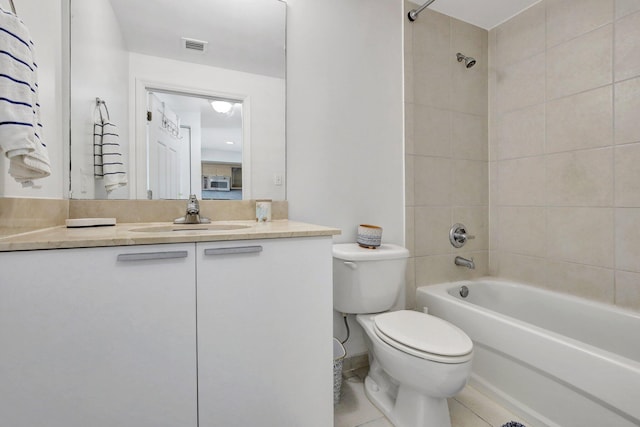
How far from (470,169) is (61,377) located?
2288 mm

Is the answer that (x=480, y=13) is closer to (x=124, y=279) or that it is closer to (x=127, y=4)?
(x=127, y=4)

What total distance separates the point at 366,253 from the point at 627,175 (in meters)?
1.39

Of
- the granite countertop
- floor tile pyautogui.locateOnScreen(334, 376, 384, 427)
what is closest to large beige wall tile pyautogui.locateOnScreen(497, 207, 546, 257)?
floor tile pyautogui.locateOnScreen(334, 376, 384, 427)

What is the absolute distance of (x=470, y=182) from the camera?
79.2 inches

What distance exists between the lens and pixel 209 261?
874 millimetres

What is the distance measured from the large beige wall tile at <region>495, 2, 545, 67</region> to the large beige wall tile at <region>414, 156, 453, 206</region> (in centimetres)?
86

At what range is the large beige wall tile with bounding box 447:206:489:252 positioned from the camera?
6.46ft

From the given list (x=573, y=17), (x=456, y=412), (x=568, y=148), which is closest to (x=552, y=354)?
(x=456, y=412)

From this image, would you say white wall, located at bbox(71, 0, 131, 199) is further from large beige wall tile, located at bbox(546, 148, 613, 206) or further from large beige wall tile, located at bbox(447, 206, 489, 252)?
large beige wall tile, located at bbox(546, 148, 613, 206)

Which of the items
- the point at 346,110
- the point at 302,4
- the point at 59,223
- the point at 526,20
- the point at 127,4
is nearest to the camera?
the point at 59,223

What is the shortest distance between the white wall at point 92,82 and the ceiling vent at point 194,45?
10.2 inches

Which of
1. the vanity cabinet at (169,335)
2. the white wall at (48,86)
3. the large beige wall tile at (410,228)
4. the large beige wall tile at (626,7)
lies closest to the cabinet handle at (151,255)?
the vanity cabinet at (169,335)

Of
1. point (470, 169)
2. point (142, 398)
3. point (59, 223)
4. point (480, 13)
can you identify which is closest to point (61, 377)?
point (142, 398)

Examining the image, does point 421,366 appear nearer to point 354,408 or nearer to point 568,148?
point 354,408
